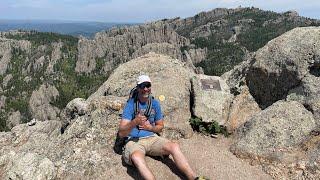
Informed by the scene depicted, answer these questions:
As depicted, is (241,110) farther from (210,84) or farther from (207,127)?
(207,127)

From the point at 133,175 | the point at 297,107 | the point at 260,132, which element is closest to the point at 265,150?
the point at 260,132

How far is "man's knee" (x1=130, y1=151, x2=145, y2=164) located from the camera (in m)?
12.7

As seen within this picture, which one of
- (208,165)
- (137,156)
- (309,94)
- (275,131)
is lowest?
(208,165)

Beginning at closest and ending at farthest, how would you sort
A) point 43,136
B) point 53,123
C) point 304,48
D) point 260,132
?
1. point 260,132
2. point 304,48
3. point 43,136
4. point 53,123

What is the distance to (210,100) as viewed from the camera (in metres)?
17.8

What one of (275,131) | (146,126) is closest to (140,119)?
(146,126)

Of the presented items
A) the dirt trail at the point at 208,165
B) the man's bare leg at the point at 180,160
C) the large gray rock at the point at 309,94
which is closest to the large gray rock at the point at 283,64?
the large gray rock at the point at 309,94

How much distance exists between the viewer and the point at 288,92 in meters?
17.4

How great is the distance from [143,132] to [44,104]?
169915mm

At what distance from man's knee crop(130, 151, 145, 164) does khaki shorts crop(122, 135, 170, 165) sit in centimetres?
23

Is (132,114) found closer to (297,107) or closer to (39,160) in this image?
(39,160)

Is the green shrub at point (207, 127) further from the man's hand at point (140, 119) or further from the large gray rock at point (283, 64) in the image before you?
the man's hand at point (140, 119)

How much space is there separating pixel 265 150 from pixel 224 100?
3542 mm

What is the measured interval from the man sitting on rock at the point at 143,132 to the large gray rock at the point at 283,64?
6396 millimetres
